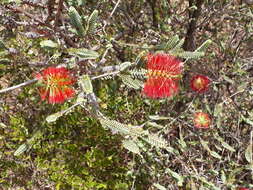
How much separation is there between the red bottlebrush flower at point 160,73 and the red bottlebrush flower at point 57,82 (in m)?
0.34

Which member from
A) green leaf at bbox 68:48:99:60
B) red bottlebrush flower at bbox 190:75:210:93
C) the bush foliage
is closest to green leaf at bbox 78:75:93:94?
green leaf at bbox 68:48:99:60

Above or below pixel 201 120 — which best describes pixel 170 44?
above

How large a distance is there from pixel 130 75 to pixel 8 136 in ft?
5.71

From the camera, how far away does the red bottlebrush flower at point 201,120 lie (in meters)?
2.56

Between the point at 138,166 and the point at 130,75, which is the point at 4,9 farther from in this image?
the point at 138,166

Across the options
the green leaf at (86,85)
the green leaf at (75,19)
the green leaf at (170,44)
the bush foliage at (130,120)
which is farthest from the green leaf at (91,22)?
the bush foliage at (130,120)

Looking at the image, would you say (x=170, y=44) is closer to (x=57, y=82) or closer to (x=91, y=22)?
(x=91, y=22)

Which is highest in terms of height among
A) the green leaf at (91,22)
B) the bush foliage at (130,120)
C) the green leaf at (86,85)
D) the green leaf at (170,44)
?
the green leaf at (91,22)

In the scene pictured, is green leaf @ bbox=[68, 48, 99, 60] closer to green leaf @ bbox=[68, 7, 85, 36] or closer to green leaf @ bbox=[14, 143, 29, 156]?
green leaf @ bbox=[68, 7, 85, 36]

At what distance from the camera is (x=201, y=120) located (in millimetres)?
2578

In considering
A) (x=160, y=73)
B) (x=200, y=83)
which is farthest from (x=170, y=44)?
(x=200, y=83)

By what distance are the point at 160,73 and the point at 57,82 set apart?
443mm

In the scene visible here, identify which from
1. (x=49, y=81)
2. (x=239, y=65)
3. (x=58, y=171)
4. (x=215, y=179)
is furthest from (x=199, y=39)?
(x=49, y=81)

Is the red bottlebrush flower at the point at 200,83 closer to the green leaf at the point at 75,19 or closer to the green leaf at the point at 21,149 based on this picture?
the green leaf at the point at 21,149
